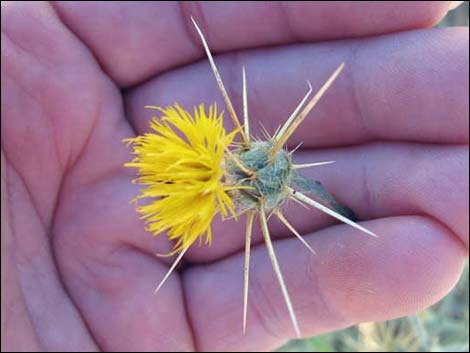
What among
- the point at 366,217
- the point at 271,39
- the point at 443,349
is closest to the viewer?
the point at 366,217

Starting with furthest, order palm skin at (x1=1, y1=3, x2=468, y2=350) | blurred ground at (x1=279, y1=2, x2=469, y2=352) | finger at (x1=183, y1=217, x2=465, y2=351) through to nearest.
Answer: blurred ground at (x1=279, y1=2, x2=469, y2=352), palm skin at (x1=1, y1=3, x2=468, y2=350), finger at (x1=183, y1=217, x2=465, y2=351)

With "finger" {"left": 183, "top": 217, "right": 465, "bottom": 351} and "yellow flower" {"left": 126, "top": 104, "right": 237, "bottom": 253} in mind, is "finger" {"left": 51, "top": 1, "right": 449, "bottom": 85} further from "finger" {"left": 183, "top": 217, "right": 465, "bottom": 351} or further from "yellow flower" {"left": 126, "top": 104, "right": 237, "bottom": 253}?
"yellow flower" {"left": 126, "top": 104, "right": 237, "bottom": 253}

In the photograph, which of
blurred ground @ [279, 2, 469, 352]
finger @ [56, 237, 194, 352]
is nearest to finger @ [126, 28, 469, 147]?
finger @ [56, 237, 194, 352]

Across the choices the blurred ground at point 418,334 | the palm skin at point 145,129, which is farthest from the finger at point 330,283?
the blurred ground at point 418,334

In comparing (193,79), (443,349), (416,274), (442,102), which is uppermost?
(193,79)

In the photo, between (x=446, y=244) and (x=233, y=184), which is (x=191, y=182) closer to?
(x=233, y=184)

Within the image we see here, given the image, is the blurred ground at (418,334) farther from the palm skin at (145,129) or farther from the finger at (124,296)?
the finger at (124,296)

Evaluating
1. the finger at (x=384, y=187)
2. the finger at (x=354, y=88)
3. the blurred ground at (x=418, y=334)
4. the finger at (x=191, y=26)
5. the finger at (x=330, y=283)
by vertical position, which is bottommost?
the blurred ground at (x=418, y=334)

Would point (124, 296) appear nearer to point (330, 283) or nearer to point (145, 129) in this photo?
point (145, 129)

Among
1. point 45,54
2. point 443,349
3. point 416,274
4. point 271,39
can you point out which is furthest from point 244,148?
point 443,349
